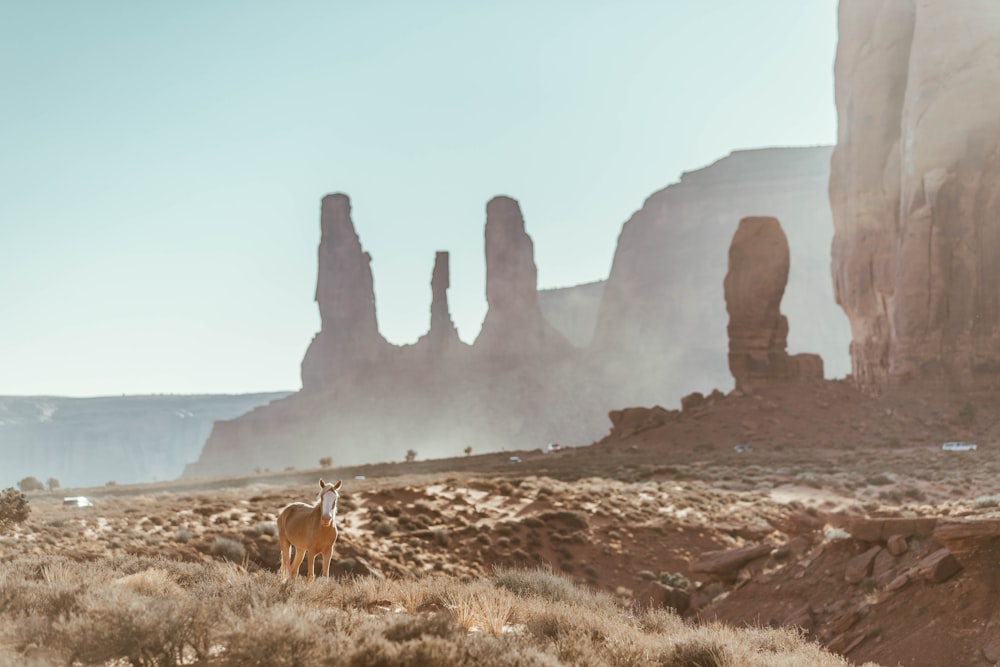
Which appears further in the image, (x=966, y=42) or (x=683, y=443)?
(x=966, y=42)

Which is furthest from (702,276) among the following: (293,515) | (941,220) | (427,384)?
(293,515)

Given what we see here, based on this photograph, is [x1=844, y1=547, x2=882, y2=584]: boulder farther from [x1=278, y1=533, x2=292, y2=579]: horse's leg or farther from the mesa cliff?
the mesa cliff

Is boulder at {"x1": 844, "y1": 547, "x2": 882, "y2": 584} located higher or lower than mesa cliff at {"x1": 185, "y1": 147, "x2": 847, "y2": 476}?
lower

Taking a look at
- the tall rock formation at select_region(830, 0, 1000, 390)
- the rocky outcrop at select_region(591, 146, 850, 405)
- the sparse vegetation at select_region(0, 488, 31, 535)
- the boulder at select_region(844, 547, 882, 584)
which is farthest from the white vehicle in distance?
the rocky outcrop at select_region(591, 146, 850, 405)

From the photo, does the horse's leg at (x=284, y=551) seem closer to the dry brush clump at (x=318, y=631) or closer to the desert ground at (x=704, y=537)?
the desert ground at (x=704, y=537)

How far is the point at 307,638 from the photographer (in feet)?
18.5

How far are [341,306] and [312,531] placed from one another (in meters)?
136

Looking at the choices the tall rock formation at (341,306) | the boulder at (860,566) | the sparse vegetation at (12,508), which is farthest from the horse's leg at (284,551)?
the tall rock formation at (341,306)

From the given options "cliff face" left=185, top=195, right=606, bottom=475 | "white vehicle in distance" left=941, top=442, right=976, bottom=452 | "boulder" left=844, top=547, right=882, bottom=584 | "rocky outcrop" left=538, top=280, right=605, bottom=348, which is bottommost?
"boulder" left=844, top=547, right=882, bottom=584

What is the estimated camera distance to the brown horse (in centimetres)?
1088

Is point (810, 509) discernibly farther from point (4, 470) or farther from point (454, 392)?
point (4, 470)

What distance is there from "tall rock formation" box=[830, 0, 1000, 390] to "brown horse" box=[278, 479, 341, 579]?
5379cm

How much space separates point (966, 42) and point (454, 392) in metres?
87.0

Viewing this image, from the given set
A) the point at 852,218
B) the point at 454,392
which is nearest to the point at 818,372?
the point at 852,218
